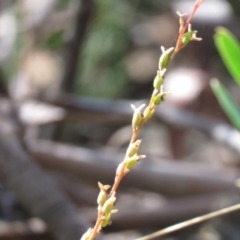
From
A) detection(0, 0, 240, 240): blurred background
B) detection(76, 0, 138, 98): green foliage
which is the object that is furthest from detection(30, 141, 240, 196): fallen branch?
detection(76, 0, 138, 98): green foliage

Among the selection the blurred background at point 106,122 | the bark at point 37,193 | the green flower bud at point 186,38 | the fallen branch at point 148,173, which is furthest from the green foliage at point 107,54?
the green flower bud at point 186,38

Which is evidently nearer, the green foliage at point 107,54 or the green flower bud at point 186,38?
the green flower bud at point 186,38

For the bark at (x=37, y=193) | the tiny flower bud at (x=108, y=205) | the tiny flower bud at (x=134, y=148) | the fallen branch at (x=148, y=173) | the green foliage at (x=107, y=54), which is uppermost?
the green foliage at (x=107, y=54)

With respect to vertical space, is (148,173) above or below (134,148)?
above

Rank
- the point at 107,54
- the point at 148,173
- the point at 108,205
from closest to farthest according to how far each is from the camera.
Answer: the point at 108,205 → the point at 148,173 → the point at 107,54

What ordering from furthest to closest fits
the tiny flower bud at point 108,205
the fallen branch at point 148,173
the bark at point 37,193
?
the fallen branch at point 148,173 → the bark at point 37,193 → the tiny flower bud at point 108,205

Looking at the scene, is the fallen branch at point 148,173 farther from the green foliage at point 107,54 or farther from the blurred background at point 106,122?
the green foliage at point 107,54

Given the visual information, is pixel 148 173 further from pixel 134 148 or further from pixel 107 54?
pixel 107 54

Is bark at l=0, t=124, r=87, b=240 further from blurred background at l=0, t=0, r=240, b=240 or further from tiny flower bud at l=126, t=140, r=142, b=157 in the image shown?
tiny flower bud at l=126, t=140, r=142, b=157

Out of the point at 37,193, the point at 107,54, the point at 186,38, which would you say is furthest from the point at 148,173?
the point at 107,54
